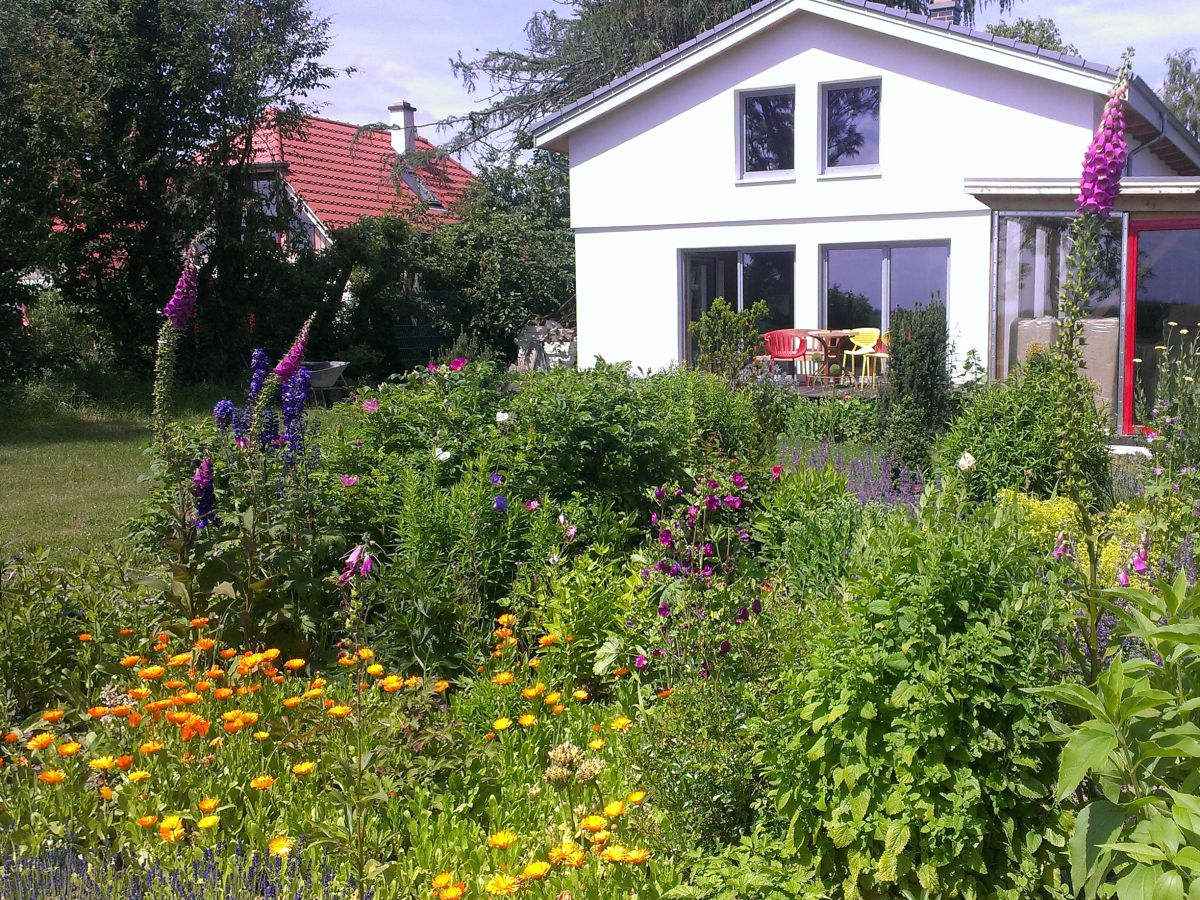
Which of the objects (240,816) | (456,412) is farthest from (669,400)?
(240,816)

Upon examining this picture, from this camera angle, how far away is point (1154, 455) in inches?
233

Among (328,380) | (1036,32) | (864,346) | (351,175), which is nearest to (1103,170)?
(864,346)

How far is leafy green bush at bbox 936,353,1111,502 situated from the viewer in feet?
25.1

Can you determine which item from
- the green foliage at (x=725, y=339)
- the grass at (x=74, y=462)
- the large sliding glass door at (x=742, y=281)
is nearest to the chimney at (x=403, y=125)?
the large sliding glass door at (x=742, y=281)

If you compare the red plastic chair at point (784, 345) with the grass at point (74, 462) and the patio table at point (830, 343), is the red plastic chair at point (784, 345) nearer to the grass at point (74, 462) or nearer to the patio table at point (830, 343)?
the patio table at point (830, 343)

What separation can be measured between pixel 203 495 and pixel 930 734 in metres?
3.44

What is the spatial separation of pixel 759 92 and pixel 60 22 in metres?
10.9

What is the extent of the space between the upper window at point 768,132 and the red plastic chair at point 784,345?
278cm

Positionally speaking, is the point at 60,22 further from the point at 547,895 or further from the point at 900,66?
the point at 547,895

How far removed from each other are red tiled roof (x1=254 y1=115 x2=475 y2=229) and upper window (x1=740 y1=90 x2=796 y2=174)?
795 centimetres

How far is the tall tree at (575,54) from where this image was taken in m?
25.5

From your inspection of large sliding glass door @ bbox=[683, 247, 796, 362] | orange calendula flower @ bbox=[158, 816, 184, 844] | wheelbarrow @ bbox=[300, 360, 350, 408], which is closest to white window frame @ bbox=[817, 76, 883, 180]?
large sliding glass door @ bbox=[683, 247, 796, 362]

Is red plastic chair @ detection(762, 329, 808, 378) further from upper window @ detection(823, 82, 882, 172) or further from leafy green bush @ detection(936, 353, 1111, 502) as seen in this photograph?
leafy green bush @ detection(936, 353, 1111, 502)

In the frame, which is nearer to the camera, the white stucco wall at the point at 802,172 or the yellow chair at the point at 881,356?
the white stucco wall at the point at 802,172
